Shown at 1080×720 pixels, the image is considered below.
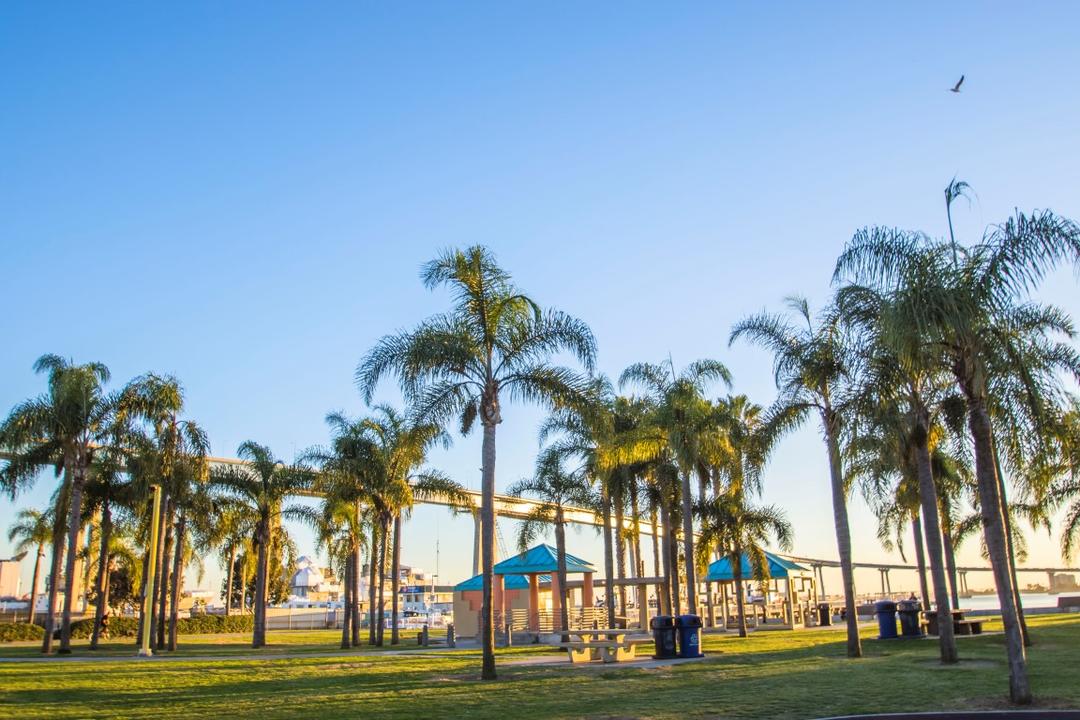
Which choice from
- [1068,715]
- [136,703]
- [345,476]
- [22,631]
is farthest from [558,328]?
[22,631]

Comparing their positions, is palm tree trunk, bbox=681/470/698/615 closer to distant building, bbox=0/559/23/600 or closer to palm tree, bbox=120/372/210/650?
palm tree, bbox=120/372/210/650

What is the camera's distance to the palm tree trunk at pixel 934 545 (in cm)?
1758

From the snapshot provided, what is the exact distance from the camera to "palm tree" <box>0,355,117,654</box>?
2947 centimetres

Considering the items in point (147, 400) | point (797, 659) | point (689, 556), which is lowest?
point (797, 659)

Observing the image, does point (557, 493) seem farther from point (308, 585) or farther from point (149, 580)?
point (308, 585)

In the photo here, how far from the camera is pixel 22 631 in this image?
42219mm

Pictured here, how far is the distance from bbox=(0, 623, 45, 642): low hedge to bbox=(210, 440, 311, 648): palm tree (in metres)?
14.9

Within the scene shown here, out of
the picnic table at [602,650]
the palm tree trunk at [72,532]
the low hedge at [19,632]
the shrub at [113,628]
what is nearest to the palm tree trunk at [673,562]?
the picnic table at [602,650]

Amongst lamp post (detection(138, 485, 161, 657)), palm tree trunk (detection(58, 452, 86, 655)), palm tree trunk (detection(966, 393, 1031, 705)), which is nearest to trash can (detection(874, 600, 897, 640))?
palm tree trunk (detection(966, 393, 1031, 705))

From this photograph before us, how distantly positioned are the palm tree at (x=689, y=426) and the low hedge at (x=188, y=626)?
29.0 meters

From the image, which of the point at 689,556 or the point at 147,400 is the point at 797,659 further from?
the point at 147,400

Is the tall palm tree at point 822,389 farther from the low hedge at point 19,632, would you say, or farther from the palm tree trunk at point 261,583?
the low hedge at point 19,632

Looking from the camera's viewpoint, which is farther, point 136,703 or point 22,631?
point 22,631

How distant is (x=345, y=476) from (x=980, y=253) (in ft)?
85.5
